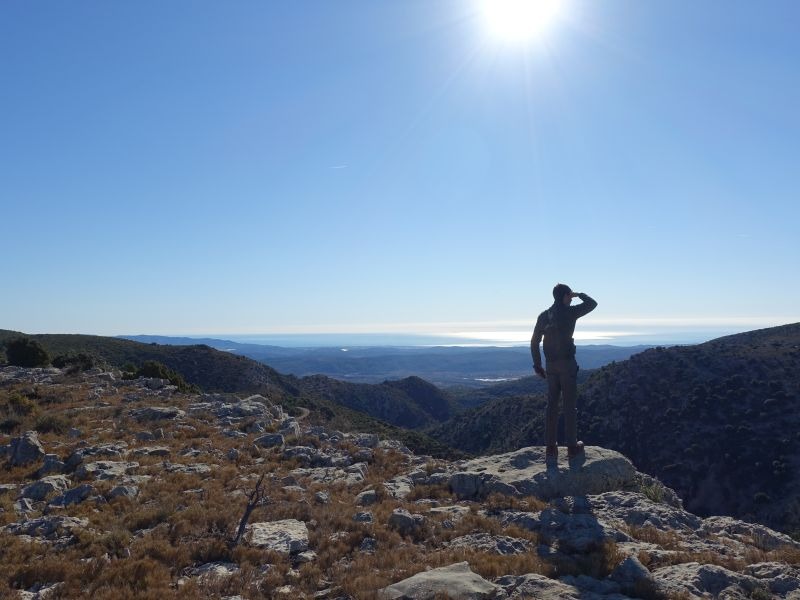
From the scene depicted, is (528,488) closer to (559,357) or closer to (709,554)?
(559,357)

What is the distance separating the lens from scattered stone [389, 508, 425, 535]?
7.46m

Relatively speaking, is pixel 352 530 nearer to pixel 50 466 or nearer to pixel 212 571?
pixel 212 571

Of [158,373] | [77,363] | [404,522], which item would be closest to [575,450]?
[404,522]

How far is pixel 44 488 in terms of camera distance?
9297 millimetres

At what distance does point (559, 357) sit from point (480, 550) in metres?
3.56

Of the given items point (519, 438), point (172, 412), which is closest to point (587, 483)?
point (172, 412)

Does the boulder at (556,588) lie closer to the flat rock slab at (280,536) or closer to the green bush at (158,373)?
the flat rock slab at (280,536)

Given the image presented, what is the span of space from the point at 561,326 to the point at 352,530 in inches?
181

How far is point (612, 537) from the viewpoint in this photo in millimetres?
6855

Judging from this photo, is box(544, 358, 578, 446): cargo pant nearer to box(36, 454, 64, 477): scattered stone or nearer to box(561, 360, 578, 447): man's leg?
box(561, 360, 578, 447): man's leg

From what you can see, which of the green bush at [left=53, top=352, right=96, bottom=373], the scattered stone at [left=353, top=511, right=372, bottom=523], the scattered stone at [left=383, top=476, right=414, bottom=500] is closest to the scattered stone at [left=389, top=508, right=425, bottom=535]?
the scattered stone at [left=353, top=511, right=372, bottom=523]

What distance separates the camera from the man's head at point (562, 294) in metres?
8.72

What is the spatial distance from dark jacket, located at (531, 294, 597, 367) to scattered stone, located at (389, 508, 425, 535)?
3.24 m

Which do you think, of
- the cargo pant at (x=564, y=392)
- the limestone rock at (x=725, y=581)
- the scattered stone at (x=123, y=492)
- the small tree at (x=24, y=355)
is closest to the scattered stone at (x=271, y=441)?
the scattered stone at (x=123, y=492)
